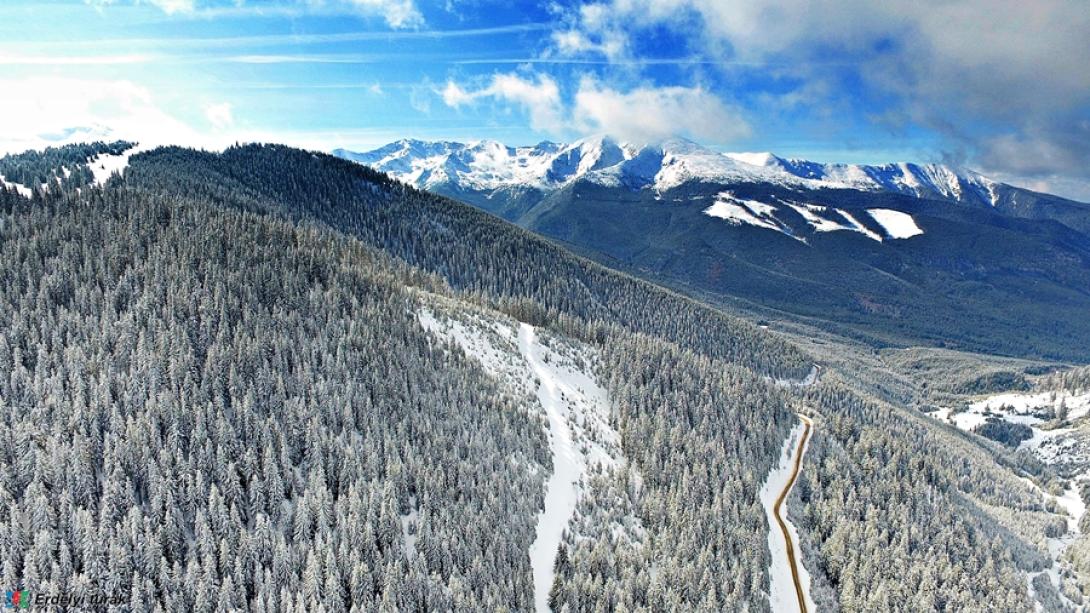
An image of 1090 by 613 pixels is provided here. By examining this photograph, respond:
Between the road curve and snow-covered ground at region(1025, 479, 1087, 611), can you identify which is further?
snow-covered ground at region(1025, 479, 1087, 611)

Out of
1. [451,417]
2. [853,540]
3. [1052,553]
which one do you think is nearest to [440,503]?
[451,417]

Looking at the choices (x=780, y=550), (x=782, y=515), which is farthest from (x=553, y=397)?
(x=782, y=515)

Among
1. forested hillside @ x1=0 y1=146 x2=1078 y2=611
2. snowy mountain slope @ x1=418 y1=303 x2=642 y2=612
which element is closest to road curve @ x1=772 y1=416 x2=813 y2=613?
forested hillside @ x1=0 y1=146 x2=1078 y2=611

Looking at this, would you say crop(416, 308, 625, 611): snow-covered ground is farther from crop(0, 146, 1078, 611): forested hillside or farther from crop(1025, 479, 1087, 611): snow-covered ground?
crop(1025, 479, 1087, 611): snow-covered ground

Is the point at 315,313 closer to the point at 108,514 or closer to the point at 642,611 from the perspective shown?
the point at 108,514

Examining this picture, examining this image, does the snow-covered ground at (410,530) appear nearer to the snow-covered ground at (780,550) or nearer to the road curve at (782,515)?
the snow-covered ground at (780,550)

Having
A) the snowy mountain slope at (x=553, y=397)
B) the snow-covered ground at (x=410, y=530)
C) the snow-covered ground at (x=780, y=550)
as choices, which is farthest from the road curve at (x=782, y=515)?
the snow-covered ground at (x=410, y=530)
